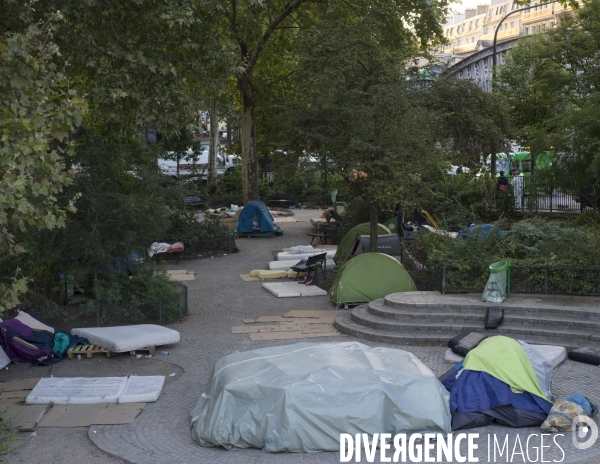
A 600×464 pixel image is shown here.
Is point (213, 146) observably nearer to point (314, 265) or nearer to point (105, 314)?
point (314, 265)

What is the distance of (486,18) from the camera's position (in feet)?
363

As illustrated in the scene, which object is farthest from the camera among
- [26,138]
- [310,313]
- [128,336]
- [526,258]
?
[310,313]

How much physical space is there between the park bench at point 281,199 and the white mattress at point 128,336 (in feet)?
83.9

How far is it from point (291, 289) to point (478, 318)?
18.8 feet

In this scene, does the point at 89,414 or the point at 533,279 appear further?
the point at 533,279

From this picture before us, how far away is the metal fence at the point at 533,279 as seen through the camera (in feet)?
45.9

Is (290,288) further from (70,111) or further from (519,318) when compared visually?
(70,111)

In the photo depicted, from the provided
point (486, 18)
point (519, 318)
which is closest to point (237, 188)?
point (519, 318)

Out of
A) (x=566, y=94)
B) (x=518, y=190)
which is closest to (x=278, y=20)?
(x=518, y=190)

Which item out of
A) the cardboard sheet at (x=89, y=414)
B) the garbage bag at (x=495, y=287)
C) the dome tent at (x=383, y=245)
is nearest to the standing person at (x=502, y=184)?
the dome tent at (x=383, y=245)

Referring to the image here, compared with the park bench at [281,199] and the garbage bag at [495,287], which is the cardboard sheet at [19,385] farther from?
the park bench at [281,199]

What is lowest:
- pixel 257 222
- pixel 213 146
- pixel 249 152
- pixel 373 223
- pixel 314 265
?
pixel 314 265

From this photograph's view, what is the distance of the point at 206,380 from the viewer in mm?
11430

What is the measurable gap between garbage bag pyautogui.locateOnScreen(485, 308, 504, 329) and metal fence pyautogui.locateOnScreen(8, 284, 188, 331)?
628 cm
